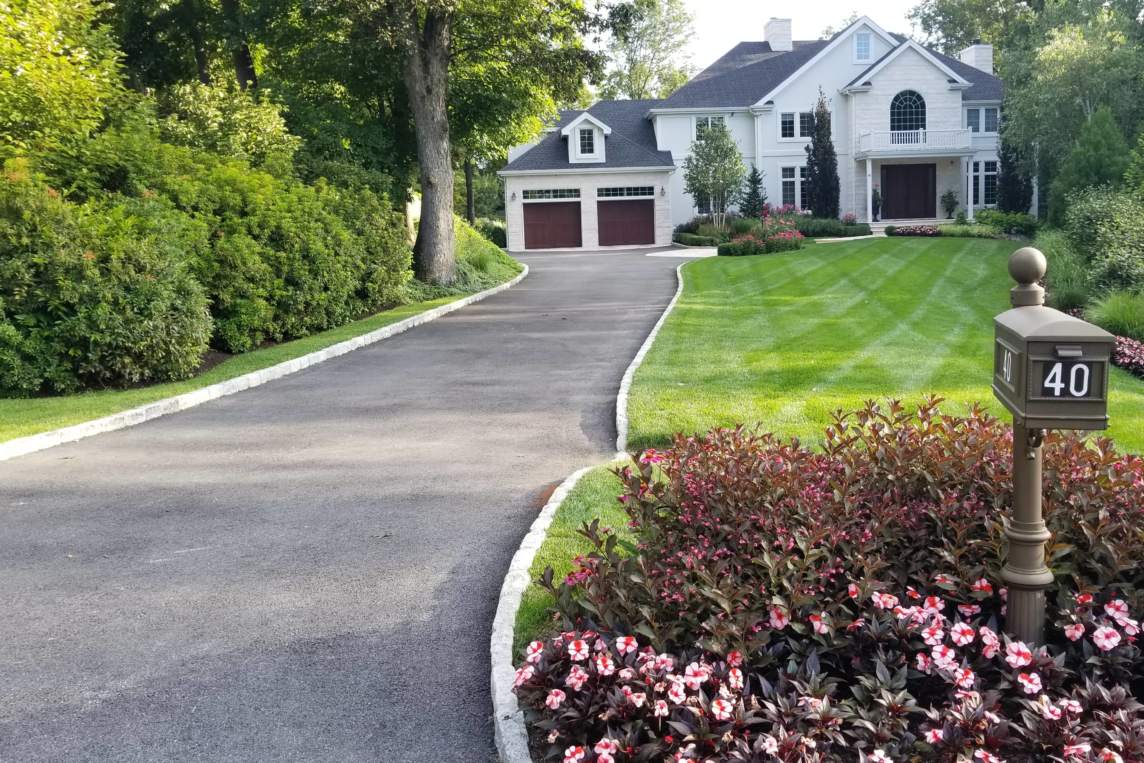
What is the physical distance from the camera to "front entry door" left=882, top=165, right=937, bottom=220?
149 feet

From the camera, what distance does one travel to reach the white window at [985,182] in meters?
45.7

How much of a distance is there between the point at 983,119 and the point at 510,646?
4791cm

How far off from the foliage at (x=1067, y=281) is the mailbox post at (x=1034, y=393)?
1406cm

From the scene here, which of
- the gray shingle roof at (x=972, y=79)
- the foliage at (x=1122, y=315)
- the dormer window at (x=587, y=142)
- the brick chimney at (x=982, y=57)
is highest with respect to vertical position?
the brick chimney at (x=982, y=57)

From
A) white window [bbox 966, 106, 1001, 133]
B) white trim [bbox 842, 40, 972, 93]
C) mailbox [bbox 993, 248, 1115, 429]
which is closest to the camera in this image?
mailbox [bbox 993, 248, 1115, 429]

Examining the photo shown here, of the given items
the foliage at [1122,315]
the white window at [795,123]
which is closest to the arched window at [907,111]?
the white window at [795,123]

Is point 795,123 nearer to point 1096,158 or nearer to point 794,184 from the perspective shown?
point 794,184

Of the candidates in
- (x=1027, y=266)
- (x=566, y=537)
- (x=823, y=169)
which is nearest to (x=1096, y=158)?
(x=823, y=169)

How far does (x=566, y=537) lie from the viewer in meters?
6.05

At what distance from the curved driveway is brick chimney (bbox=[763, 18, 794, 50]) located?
43.1 m

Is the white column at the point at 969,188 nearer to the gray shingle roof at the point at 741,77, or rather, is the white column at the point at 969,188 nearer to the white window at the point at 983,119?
the white window at the point at 983,119

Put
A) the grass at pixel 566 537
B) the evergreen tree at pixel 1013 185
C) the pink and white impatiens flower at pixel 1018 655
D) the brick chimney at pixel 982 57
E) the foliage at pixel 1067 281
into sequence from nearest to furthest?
the pink and white impatiens flower at pixel 1018 655 < the grass at pixel 566 537 < the foliage at pixel 1067 281 < the evergreen tree at pixel 1013 185 < the brick chimney at pixel 982 57

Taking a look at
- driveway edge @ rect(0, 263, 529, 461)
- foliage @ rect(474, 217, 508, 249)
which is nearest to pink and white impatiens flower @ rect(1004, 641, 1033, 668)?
driveway edge @ rect(0, 263, 529, 461)

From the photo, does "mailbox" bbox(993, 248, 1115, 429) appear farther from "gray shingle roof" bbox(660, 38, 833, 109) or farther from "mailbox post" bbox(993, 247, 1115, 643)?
"gray shingle roof" bbox(660, 38, 833, 109)
